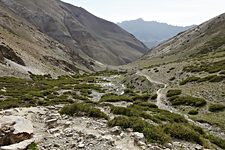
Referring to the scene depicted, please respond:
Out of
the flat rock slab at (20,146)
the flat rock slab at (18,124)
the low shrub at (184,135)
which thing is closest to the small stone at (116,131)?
the low shrub at (184,135)

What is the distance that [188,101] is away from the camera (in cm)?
4009

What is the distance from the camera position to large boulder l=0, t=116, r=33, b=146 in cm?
1750

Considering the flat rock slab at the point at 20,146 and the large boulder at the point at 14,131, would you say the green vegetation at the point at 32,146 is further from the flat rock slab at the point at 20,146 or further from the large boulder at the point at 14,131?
the large boulder at the point at 14,131

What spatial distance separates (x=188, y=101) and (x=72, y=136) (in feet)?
82.4

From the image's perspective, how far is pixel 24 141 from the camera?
16.7 m

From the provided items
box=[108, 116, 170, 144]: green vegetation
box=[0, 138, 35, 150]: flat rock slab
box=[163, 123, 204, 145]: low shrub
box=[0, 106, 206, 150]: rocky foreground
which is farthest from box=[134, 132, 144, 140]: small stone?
box=[0, 138, 35, 150]: flat rock slab

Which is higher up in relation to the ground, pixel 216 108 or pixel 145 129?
pixel 145 129

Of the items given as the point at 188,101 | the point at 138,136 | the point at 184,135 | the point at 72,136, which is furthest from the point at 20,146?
the point at 188,101

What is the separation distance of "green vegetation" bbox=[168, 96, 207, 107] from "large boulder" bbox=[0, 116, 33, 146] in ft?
78.5

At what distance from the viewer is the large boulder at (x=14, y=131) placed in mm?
17500

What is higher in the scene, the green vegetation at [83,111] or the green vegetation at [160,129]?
the green vegetation at [83,111]

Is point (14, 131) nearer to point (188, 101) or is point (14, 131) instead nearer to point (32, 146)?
point (32, 146)

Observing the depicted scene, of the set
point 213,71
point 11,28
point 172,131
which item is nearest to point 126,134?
point 172,131

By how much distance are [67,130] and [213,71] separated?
44.8 meters
